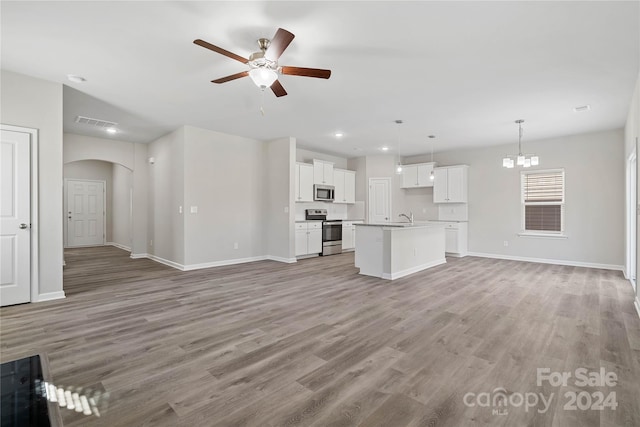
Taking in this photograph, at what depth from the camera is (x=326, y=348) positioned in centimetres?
263

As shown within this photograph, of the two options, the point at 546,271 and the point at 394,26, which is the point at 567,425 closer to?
the point at 394,26

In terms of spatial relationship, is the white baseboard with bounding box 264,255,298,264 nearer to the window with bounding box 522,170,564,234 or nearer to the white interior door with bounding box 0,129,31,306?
the white interior door with bounding box 0,129,31,306

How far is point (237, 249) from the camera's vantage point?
678 cm

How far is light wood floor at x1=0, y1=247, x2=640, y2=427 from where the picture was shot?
1831 millimetres

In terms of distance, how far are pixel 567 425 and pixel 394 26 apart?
3.09m

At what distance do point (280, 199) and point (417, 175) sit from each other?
4.06m

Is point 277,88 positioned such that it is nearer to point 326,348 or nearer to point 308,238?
point 326,348

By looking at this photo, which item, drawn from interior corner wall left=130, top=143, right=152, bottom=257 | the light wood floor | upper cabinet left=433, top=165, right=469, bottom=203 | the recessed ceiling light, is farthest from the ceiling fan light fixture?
upper cabinet left=433, top=165, right=469, bottom=203

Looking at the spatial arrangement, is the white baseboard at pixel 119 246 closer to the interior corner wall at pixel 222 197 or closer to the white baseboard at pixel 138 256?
the white baseboard at pixel 138 256

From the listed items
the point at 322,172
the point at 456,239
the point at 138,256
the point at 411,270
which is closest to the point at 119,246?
the point at 138,256

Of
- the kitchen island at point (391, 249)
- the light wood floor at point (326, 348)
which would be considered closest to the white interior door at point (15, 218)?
the light wood floor at point (326, 348)

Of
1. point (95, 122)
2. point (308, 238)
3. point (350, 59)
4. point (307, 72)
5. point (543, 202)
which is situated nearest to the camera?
point (307, 72)

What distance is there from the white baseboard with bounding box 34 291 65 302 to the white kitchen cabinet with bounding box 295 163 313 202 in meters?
4.65

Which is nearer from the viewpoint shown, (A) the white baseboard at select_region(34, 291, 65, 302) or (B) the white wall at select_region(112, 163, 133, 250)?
(A) the white baseboard at select_region(34, 291, 65, 302)
